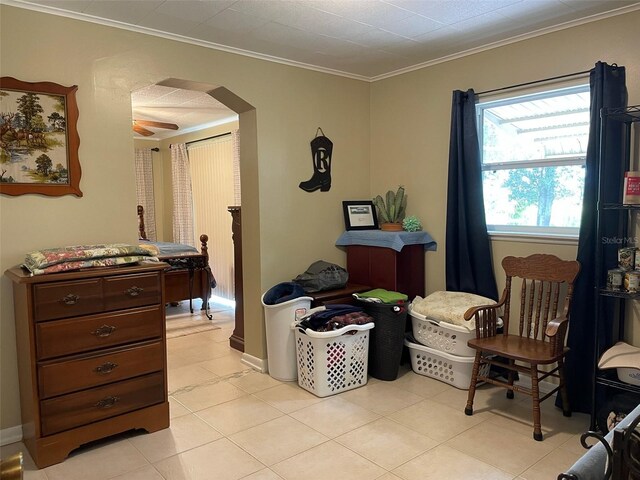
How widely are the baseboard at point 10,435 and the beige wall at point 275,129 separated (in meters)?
0.05

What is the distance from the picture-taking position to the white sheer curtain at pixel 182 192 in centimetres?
712

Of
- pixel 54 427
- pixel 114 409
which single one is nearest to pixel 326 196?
pixel 114 409

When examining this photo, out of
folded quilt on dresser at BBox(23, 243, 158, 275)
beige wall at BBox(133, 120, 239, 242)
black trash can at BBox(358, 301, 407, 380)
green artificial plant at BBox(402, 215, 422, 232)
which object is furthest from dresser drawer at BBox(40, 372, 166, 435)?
beige wall at BBox(133, 120, 239, 242)

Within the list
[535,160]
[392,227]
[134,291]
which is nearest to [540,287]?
[535,160]

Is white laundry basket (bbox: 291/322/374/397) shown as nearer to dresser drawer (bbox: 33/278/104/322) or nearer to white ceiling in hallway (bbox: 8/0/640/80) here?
dresser drawer (bbox: 33/278/104/322)

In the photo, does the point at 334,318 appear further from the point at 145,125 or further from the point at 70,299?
the point at 145,125

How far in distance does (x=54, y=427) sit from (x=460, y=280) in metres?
2.79

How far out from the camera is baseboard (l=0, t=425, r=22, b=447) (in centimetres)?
265

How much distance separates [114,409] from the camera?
2.61 m

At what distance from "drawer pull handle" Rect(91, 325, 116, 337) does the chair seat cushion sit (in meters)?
2.09

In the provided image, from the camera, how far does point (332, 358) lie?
325cm

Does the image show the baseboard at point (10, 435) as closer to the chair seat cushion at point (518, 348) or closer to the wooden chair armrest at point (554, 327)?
the chair seat cushion at point (518, 348)

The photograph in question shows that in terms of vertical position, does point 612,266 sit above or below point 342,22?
below

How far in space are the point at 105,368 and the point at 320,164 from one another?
7.49 ft
